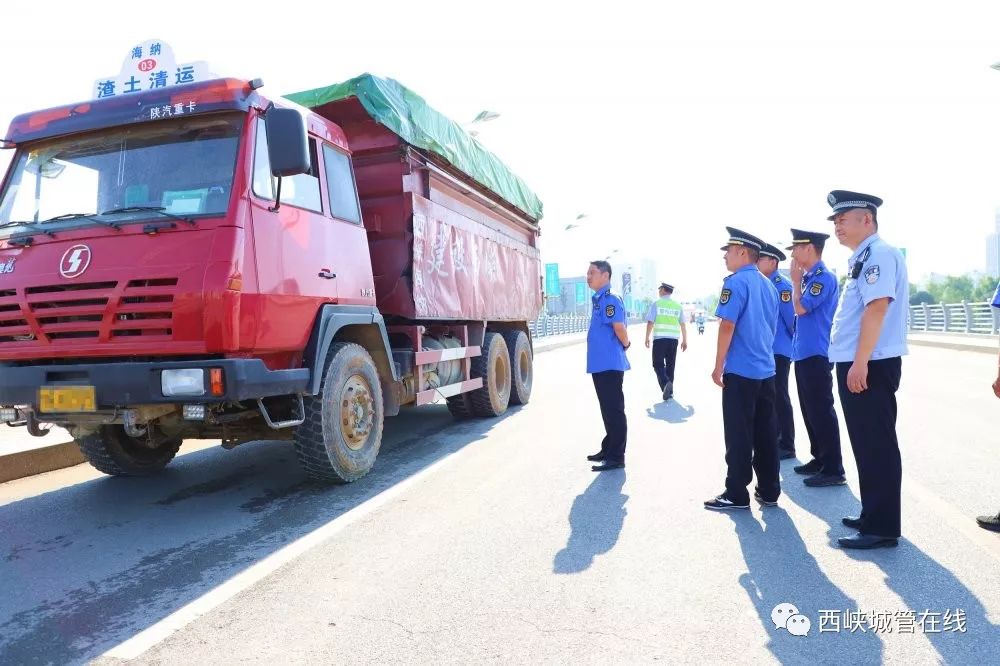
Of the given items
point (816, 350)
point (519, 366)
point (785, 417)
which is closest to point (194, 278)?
point (816, 350)

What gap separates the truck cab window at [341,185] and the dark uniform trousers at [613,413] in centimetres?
253

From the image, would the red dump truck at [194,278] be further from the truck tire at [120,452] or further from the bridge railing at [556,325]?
the bridge railing at [556,325]

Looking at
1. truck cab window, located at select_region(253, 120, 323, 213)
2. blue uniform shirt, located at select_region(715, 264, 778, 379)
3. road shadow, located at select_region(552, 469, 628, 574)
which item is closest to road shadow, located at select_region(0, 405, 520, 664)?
road shadow, located at select_region(552, 469, 628, 574)

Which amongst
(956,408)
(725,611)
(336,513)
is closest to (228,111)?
(336,513)

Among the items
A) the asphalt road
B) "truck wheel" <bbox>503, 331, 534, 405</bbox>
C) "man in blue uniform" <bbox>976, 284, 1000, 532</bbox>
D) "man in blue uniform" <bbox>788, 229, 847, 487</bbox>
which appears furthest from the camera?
"truck wheel" <bbox>503, 331, 534, 405</bbox>

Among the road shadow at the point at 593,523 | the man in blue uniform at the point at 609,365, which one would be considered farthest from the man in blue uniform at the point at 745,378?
the man in blue uniform at the point at 609,365

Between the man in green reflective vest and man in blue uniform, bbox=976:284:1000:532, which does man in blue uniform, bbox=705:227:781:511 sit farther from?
the man in green reflective vest

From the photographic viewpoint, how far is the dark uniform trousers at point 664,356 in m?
10.7

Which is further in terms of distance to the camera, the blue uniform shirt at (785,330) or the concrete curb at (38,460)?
the blue uniform shirt at (785,330)

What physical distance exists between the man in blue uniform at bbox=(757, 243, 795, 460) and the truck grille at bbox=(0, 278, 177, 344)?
185 inches

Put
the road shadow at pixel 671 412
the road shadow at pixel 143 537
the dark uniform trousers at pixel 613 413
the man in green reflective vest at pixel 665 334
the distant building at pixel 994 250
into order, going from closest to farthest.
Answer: the road shadow at pixel 143 537 < the dark uniform trousers at pixel 613 413 < the road shadow at pixel 671 412 < the man in green reflective vest at pixel 665 334 < the distant building at pixel 994 250

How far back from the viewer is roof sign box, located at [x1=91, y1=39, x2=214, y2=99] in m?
4.91

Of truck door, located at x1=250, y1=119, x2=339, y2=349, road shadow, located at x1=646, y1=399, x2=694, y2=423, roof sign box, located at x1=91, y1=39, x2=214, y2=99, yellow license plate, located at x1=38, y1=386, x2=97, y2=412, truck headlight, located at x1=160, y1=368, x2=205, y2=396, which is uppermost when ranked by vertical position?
roof sign box, located at x1=91, y1=39, x2=214, y2=99

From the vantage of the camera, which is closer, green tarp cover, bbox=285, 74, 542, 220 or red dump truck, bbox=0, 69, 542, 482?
red dump truck, bbox=0, 69, 542, 482
